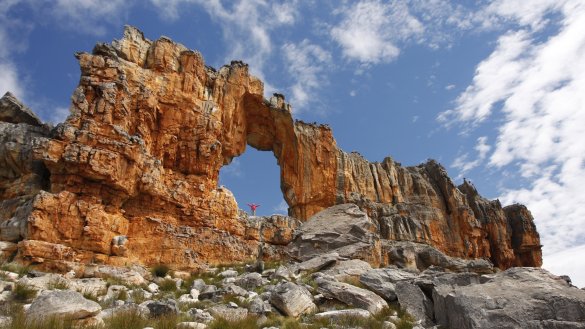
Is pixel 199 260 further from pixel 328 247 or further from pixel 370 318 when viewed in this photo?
pixel 370 318

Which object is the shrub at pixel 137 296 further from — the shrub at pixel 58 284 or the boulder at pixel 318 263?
the boulder at pixel 318 263

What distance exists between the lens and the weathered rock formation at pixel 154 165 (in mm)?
17750

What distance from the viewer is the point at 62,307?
6.89 metres

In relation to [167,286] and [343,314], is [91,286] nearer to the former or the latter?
[167,286]

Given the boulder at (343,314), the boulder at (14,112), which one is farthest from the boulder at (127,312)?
the boulder at (14,112)

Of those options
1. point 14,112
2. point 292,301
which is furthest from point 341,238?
point 14,112

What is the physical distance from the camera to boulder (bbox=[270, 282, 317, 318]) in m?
8.54

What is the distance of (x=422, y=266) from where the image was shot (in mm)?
32438

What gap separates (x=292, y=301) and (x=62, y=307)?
4.22 m

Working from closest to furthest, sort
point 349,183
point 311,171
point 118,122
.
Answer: point 118,122 < point 311,171 < point 349,183

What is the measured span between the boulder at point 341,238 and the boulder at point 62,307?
9.26m

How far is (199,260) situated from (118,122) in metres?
7.96

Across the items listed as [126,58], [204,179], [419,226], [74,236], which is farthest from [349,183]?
[74,236]

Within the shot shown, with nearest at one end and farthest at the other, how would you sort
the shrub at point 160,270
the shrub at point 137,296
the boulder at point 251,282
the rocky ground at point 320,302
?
the rocky ground at point 320,302 → the shrub at point 137,296 → the boulder at point 251,282 → the shrub at point 160,270
